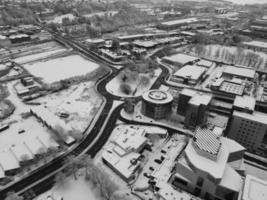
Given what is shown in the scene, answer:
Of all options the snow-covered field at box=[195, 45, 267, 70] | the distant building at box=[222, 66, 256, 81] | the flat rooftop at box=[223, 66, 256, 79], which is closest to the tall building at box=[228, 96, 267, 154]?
the distant building at box=[222, 66, 256, 81]

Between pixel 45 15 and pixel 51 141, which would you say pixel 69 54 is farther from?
pixel 45 15

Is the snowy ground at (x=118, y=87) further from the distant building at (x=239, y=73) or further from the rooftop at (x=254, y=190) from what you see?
the rooftop at (x=254, y=190)

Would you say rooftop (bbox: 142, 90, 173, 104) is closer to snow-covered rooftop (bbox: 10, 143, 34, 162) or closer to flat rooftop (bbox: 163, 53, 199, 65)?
snow-covered rooftop (bbox: 10, 143, 34, 162)

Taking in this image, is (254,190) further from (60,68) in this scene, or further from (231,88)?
(60,68)

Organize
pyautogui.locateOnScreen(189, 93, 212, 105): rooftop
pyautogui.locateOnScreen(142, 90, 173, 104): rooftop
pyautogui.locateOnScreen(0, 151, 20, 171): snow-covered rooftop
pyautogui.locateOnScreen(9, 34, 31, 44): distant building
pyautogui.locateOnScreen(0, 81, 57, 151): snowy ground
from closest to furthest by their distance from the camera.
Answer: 1. pyautogui.locateOnScreen(0, 151, 20, 171): snow-covered rooftop
2. pyautogui.locateOnScreen(0, 81, 57, 151): snowy ground
3. pyautogui.locateOnScreen(189, 93, 212, 105): rooftop
4. pyautogui.locateOnScreen(142, 90, 173, 104): rooftop
5. pyautogui.locateOnScreen(9, 34, 31, 44): distant building

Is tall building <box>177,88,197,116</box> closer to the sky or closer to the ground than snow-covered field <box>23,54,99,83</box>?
closer to the sky

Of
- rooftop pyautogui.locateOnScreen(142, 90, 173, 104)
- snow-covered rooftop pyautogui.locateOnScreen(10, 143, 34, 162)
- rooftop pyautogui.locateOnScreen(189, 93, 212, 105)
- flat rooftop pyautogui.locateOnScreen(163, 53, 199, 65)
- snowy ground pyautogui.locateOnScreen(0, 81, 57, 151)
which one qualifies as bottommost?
snowy ground pyautogui.locateOnScreen(0, 81, 57, 151)
